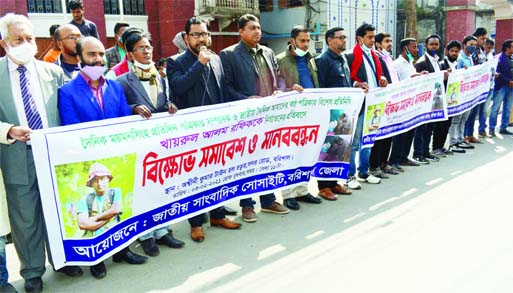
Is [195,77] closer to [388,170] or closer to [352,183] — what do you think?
[352,183]

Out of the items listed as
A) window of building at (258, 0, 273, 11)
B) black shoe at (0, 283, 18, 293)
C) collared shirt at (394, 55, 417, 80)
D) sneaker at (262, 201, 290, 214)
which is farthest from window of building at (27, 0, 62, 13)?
black shoe at (0, 283, 18, 293)

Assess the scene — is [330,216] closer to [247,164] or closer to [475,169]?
[247,164]

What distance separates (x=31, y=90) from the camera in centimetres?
331

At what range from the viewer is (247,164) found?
14.7 ft

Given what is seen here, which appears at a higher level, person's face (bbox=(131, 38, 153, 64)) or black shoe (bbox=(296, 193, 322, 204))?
person's face (bbox=(131, 38, 153, 64))

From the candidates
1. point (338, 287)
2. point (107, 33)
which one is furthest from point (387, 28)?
point (338, 287)

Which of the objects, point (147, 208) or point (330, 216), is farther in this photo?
point (330, 216)

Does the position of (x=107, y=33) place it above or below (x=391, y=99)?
above

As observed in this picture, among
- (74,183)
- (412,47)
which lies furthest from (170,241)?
(412,47)

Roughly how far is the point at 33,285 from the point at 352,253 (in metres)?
2.47

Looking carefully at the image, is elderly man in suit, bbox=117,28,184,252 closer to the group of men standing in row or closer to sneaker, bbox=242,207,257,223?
the group of men standing in row

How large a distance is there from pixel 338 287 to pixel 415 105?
405 centimetres

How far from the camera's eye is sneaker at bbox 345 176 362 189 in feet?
18.9

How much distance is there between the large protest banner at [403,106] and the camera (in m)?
5.82
